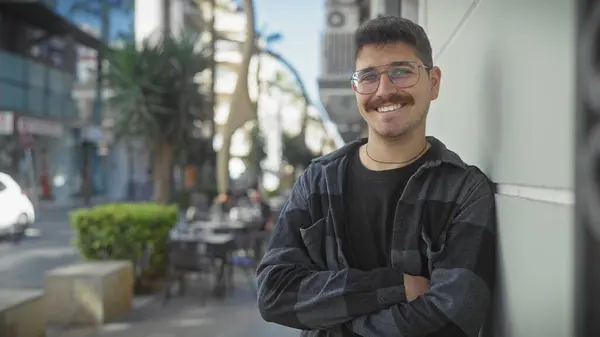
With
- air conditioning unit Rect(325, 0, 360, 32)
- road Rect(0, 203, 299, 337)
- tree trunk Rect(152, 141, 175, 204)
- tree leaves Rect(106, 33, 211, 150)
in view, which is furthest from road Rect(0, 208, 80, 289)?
air conditioning unit Rect(325, 0, 360, 32)

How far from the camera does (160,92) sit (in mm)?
17516

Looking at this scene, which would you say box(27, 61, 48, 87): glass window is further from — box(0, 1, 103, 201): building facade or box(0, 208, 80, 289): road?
box(0, 208, 80, 289): road

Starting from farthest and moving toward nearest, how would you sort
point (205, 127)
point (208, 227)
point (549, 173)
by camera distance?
1. point (205, 127)
2. point (208, 227)
3. point (549, 173)

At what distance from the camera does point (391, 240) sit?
5.57 ft

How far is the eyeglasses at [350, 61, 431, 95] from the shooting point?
1677 millimetres

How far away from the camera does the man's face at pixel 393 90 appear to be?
66.0 inches

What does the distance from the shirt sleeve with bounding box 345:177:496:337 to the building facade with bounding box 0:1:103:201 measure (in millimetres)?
25454

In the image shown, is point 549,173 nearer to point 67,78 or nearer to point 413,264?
point 413,264

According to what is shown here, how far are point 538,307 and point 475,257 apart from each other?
340 mm

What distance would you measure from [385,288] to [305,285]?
0.20 m

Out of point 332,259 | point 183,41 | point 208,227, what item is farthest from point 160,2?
point 332,259

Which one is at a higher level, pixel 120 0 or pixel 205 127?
pixel 120 0

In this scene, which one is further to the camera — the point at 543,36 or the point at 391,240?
the point at 391,240

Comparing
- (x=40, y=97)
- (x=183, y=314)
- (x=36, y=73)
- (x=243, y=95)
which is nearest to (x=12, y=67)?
(x=36, y=73)
